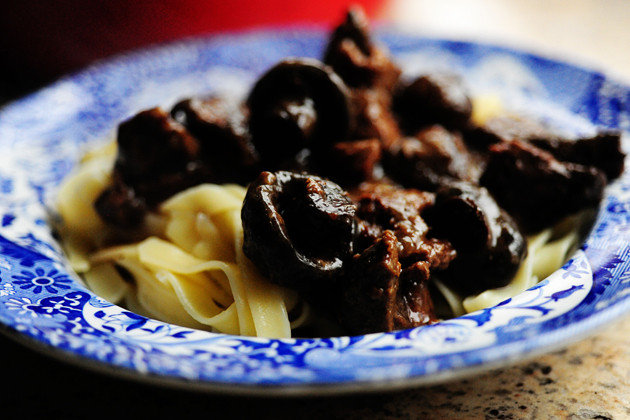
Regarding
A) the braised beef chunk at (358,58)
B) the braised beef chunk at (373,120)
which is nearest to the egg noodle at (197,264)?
the braised beef chunk at (373,120)

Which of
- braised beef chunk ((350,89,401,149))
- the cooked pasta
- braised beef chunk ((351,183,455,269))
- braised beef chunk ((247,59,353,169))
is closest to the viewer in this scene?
braised beef chunk ((351,183,455,269))

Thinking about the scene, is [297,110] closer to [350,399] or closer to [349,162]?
[349,162]

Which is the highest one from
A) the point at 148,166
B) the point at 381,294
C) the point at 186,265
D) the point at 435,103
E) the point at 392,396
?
the point at 435,103

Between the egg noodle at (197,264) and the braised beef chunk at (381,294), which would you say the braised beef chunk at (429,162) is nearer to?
the egg noodle at (197,264)

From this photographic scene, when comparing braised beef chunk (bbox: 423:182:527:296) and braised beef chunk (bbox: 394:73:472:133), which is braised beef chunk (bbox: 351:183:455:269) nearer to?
braised beef chunk (bbox: 423:182:527:296)

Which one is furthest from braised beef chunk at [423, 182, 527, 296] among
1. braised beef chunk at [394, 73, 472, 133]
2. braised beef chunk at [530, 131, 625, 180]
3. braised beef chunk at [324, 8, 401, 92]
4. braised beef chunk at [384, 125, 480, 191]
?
braised beef chunk at [324, 8, 401, 92]

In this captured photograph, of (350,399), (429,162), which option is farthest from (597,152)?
(350,399)

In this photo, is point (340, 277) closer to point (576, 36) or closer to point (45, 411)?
point (45, 411)
